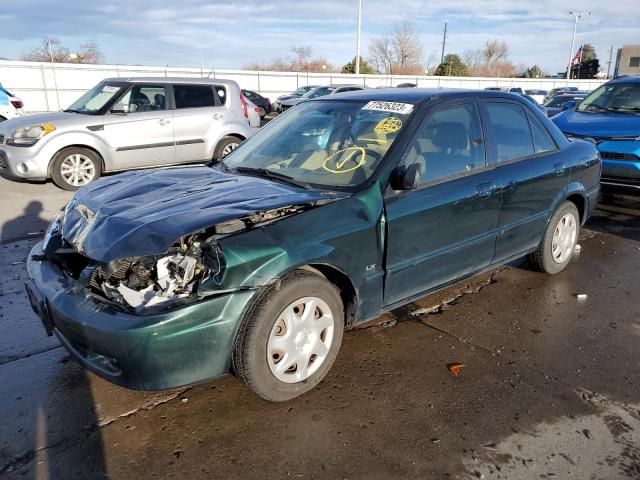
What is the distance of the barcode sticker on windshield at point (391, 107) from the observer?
353cm

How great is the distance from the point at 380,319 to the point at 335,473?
5.56ft

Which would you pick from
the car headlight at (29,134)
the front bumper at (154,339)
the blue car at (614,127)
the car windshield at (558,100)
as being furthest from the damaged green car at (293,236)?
the car windshield at (558,100)

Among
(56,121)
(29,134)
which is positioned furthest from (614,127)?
(29,134)

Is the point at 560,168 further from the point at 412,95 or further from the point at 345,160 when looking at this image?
the point at 345,160

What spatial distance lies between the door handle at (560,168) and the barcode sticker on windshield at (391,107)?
1.65 meters

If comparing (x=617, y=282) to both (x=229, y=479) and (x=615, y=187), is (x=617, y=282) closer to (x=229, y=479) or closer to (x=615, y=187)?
(x=615, y=187)

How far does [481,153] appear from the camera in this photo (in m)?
3.79

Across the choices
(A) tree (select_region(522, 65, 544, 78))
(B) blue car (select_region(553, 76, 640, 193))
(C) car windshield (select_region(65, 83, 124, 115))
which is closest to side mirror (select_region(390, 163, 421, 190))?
(B) blue car (select_region(553, 76, 640, 193))

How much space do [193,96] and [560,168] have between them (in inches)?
251

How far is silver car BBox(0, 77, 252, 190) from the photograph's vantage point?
754 cm

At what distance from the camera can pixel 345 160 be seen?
3.41m

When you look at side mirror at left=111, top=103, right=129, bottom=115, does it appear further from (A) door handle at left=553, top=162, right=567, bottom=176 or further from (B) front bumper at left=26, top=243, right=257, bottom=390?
(A) door handle at left=553, top=162, right=567, bottom=176

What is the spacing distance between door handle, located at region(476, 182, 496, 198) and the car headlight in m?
A: 6.48

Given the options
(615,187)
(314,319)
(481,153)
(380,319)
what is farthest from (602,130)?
(314,319)
